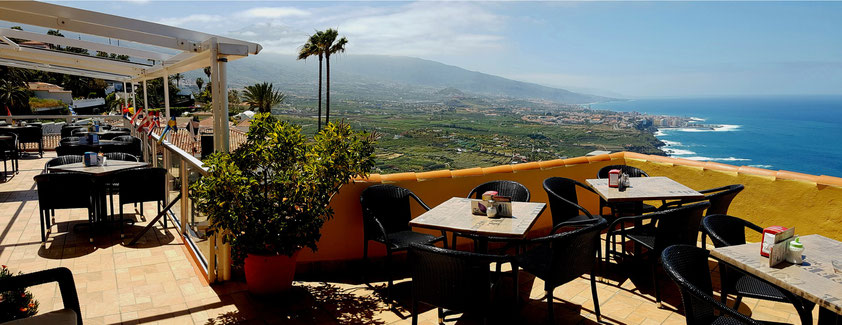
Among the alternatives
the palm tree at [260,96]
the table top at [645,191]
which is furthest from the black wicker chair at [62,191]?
the palm tree at [260,96]

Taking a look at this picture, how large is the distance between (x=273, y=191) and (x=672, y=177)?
168 inches

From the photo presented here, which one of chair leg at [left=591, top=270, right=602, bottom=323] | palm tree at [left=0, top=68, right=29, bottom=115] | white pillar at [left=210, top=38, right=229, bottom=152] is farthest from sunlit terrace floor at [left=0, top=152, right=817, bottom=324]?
palm tree at [left=0, top=68, right=29, bottom=115]

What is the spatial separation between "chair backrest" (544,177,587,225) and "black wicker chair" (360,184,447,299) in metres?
1.07

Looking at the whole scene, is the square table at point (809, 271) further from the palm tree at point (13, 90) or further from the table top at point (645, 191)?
the palm tree at point (13, 90)

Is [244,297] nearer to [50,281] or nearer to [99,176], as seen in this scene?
[50,281]

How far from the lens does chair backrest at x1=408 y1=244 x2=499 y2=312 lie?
2.44 m

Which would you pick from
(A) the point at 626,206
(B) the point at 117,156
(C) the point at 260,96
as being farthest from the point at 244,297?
(C) the point at 260,96

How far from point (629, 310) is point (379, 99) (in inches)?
2973

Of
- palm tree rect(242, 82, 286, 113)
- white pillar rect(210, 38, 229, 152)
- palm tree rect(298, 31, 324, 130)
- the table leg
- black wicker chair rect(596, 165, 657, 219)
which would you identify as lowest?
the table leg

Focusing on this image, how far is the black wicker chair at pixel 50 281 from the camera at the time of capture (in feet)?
6.48

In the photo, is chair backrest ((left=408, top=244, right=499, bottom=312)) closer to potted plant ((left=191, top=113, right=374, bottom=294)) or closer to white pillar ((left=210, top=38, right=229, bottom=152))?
potted plant ((left=191, top=113, right=374, bottom=294))

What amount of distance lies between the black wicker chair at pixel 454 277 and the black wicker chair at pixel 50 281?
1.58 m

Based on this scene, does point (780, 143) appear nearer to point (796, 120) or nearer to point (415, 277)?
point (796, 120)

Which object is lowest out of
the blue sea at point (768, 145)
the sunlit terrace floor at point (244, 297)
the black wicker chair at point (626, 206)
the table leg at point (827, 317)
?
the blue sea at point (768, 145)
